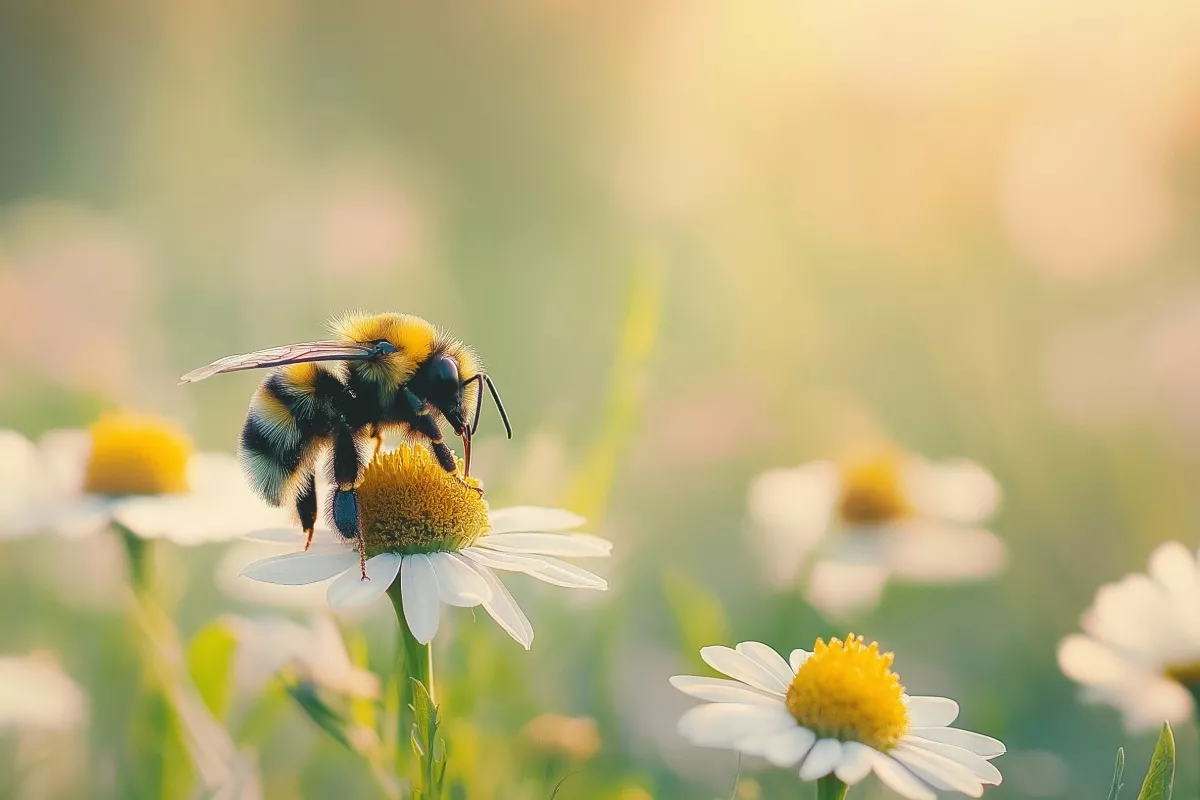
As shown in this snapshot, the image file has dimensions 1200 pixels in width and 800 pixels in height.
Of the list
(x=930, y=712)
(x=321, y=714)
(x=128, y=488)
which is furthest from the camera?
Answer: (x=128, y=488)

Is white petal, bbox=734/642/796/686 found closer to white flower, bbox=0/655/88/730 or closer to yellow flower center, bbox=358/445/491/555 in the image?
yellow flower center, bbox=358/445/491/555

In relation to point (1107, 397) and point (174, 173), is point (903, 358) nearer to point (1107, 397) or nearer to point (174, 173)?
point (1107, 397)

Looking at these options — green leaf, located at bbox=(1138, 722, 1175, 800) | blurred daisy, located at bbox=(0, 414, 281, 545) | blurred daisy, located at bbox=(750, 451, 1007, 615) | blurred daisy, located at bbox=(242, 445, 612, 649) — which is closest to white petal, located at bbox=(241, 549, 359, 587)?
blurred daisy, located at bbox=(242, 445, 612, 649)

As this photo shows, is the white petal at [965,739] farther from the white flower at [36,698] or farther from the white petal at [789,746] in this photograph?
the white flower at [36,698]

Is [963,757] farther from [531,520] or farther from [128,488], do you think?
[128,488]

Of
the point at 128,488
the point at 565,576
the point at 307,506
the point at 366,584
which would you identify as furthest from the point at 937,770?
the point at 128,488

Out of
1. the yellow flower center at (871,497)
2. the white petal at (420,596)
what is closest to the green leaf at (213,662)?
the white petal at (420,596)
